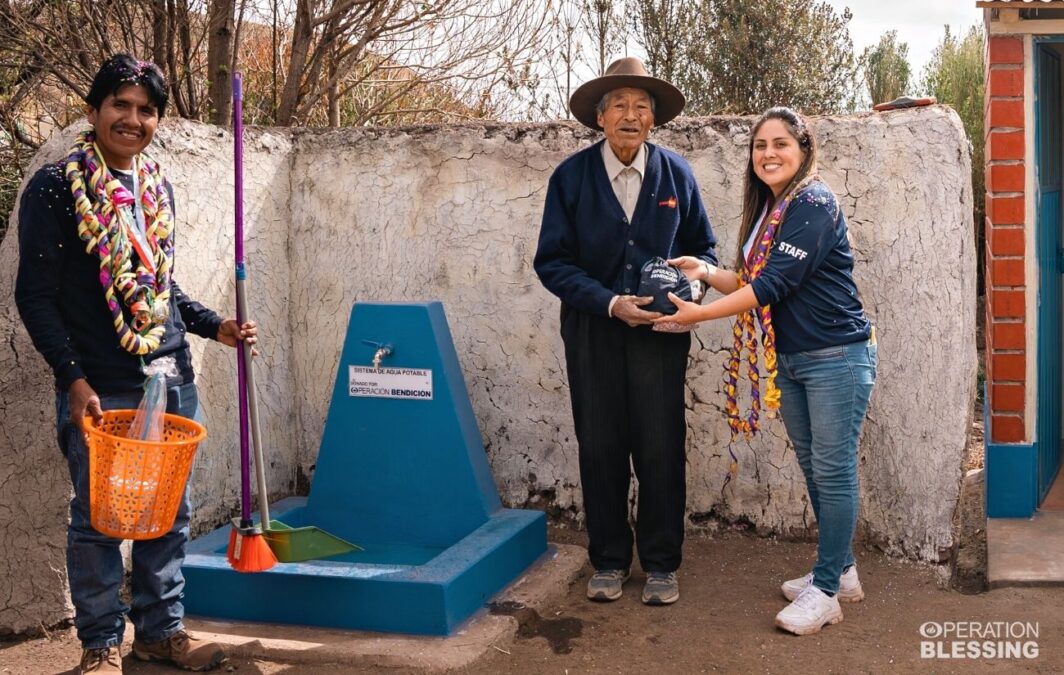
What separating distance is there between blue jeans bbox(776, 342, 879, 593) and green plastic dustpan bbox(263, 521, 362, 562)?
1.71m

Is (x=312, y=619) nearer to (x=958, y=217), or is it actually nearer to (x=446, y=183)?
(x=446, y=183)

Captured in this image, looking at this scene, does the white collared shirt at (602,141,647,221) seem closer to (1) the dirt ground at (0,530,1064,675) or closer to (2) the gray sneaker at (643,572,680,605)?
(2) the gray sneaker at (643,572,680,605)

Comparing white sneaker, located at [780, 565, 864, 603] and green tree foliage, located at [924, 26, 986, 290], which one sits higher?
green tree foliage, located at [924, 26, 986, 290]

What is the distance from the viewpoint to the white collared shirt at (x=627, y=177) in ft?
13.7

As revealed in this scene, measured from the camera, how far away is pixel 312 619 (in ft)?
13.1

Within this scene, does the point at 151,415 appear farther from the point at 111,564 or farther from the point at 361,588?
the point at 361,588

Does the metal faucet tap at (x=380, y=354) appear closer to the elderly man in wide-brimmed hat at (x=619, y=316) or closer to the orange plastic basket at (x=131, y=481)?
the elderly man in wide-brimmed hat at (x=619, y=316)

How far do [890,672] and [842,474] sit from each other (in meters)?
0.65

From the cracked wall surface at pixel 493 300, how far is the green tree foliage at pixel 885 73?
10120mm

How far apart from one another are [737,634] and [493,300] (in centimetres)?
191

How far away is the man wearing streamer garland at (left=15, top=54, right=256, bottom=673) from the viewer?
3211 mm

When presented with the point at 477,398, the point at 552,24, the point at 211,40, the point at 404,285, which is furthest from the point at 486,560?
the point at 552,24

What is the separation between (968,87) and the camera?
39.1 feet

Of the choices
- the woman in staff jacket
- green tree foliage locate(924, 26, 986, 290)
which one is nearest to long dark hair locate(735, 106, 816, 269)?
the woman in staff jacket
